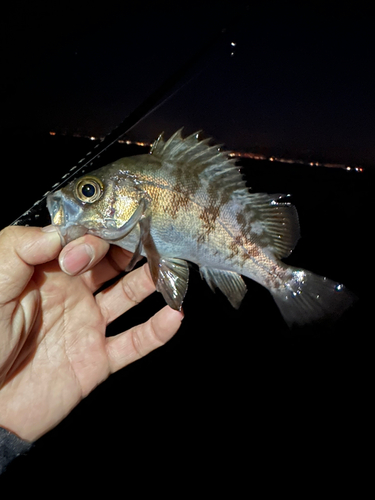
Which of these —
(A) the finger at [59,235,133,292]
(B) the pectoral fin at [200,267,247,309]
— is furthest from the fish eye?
(B) the pectoral fin at [200,267,247,309]

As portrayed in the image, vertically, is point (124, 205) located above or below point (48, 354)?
above

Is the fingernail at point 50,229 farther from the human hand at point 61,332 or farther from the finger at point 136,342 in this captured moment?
the finger at point 136,342

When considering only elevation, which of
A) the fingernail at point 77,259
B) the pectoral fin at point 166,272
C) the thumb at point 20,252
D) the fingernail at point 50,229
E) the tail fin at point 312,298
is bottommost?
the tail fin at point 312,298

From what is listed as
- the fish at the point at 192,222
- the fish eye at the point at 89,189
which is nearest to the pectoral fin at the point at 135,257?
the fish at the point at 192,222

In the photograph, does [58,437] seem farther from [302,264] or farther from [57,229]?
[302,264]

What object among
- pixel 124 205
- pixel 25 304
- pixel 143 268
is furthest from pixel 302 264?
pixel 25 304

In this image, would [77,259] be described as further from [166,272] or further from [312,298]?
[312,298]
